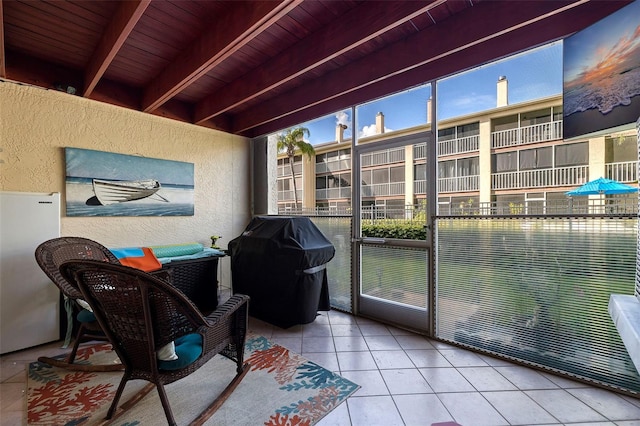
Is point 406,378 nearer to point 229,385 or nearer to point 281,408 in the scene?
point 281,408

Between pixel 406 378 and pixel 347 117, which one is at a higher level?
pixel 347 117

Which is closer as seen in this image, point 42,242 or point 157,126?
point 42,242

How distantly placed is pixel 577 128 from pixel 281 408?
2.99 meters

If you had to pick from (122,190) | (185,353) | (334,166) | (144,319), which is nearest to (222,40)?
(334,166)

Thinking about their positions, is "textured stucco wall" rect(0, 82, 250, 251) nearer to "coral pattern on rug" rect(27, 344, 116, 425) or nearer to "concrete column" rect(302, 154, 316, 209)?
"concrete column" rect(302, 154, 316, 209)

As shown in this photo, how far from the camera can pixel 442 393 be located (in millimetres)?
2062

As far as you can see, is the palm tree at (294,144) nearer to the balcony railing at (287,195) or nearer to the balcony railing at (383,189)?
the balcony railing at (287,195)

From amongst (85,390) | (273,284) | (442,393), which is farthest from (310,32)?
(85,390)

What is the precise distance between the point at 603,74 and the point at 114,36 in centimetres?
372

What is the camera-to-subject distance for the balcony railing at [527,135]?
7.52ft

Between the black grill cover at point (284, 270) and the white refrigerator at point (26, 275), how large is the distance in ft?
6.05

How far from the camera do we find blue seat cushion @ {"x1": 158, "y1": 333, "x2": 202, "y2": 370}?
1666 mm

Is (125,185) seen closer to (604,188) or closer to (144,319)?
(144,319)

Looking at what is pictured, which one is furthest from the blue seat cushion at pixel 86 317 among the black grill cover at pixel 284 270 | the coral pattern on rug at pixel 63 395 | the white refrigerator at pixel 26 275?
the black grill cover at pixel 284 270
